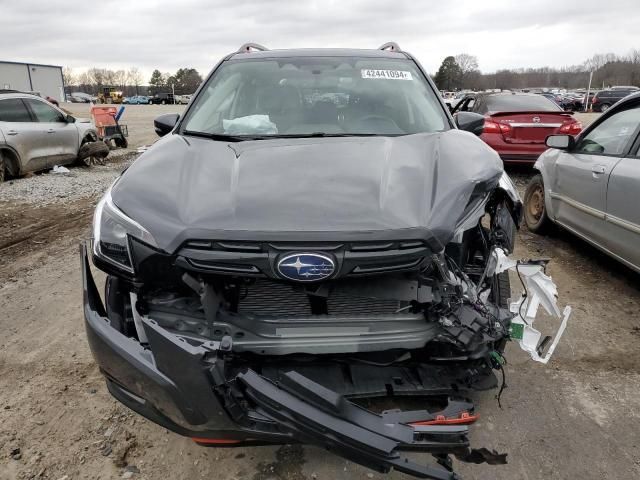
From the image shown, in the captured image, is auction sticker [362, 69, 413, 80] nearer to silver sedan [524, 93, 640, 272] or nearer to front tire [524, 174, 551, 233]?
silver sedan [524, 93, 640, 272]

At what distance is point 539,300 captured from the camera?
2.42m

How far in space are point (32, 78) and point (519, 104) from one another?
1729 inches

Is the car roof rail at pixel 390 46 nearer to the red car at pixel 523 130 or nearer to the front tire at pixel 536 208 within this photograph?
the front tire at pixel 536 208

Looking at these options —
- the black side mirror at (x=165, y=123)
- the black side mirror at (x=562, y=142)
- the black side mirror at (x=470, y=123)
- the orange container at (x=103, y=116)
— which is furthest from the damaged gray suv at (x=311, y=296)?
the orange container at (x=103, y=116)

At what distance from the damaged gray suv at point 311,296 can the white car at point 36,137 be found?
26.4ft

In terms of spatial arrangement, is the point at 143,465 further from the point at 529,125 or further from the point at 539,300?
the point at 529,125

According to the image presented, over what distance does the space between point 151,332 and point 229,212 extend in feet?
1.78

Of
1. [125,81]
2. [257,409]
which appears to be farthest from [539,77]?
[257,409]

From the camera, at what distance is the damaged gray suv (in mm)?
1776

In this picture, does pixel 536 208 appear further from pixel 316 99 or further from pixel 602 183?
pixel 316 99

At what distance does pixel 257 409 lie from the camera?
1805 millimetres

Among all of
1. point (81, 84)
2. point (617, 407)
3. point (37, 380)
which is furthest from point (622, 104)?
point (81, 84)

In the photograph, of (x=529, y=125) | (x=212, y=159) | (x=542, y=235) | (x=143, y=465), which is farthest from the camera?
(x=529, y=125)

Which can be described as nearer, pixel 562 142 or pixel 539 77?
pixel 562 142
